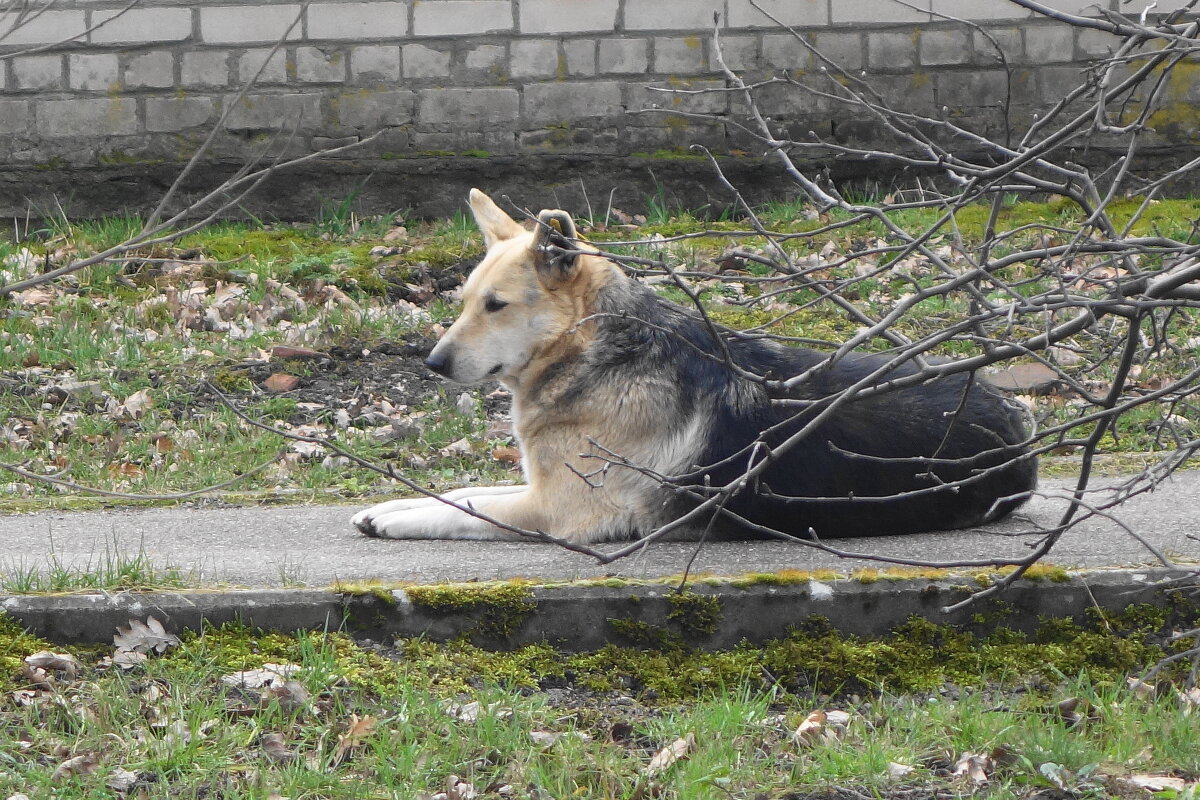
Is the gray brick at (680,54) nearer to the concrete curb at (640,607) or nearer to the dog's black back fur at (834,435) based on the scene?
the dog's black back fur at (834,435)

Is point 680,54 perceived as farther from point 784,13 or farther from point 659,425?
point 659,425

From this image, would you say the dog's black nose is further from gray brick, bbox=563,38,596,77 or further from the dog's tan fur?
gray brick, bbox=563,38,596,77

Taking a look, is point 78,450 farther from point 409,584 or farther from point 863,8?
point 863,8

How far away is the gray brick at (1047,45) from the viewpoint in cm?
988

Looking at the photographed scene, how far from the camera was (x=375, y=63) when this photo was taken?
1005 centimetres

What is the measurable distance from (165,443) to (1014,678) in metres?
4.60

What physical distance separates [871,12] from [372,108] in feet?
13.5

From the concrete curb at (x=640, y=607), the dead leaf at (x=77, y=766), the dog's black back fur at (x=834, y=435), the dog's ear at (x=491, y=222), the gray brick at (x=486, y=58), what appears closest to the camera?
the dead leaf at (x=77, y=766)

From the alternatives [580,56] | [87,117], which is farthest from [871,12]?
[87,117]

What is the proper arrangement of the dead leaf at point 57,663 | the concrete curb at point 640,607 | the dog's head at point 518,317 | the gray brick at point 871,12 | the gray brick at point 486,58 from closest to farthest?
the dead leaf at point 57,663
the concrete curb at point 640,607
the dog's head at point 518,317
the gray brick at point 871,12
the gray brick at point 486,58

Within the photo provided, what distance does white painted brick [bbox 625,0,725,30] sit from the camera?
9914mm

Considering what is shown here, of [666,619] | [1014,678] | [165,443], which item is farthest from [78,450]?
[1014,678]

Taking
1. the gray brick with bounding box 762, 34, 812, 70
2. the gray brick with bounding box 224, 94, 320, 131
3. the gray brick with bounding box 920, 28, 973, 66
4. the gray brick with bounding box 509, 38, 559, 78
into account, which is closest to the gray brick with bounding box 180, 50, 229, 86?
the gray brick with bounding box 224, 94, 320, 131

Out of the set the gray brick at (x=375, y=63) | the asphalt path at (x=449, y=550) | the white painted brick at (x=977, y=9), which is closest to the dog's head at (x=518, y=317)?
the asphalt path at (x=449, y=550)
